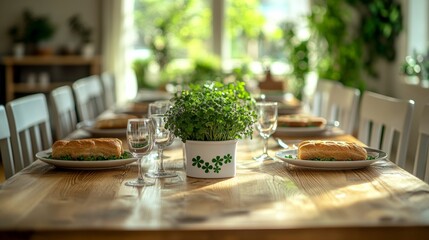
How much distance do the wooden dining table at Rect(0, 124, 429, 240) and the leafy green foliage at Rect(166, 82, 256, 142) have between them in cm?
13

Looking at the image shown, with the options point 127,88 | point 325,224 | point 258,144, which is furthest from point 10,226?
point 127,88

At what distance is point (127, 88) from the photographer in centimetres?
761

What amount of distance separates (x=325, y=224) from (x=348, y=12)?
5.26 metres

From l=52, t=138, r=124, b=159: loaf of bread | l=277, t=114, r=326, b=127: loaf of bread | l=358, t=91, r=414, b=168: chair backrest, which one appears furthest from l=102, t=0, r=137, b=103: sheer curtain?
l=52, t=138, r=124, b=159: loaf of bread

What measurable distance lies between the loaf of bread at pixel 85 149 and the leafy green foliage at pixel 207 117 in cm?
26

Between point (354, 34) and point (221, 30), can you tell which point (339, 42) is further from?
point (221, 30)

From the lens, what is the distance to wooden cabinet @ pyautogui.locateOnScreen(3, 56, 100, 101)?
7426 mm

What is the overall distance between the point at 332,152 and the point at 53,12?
19.0 feet

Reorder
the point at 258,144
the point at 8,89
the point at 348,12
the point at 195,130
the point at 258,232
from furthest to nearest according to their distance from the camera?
the point at 8,89 < the point at 348,12 < the point at 258,144 < the point at 195,130 < the point at 258,232

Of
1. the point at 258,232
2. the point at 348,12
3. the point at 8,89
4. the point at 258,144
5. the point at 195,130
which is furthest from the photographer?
the point at 8,89

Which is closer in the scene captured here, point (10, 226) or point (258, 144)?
point (10, 226)

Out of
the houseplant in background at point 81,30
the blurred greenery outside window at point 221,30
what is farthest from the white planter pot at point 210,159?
the houseplant in background at point 81,30

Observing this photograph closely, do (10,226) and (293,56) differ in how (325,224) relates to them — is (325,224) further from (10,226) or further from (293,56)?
(293,56)

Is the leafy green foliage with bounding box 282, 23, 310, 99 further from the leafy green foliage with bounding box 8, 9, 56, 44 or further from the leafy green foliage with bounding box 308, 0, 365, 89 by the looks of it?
the leafy green foliage with bounding box 8, 9, 56, 44
